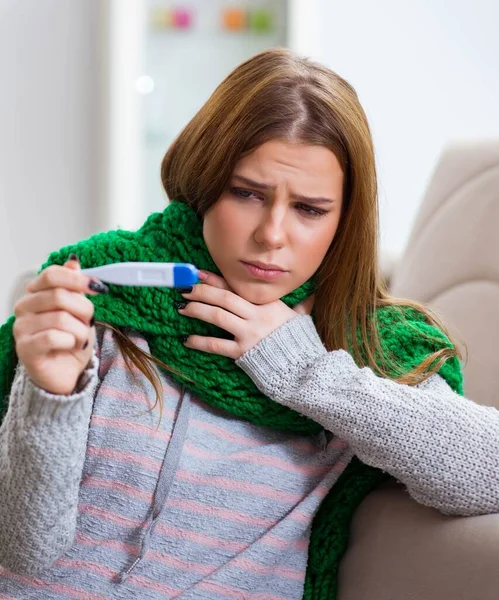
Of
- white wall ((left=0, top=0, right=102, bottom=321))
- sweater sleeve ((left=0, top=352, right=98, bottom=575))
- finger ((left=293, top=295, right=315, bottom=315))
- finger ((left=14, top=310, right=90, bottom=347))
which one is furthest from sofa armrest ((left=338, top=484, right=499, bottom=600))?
white wall ((left=0, top=0, right=102, bottom=321))

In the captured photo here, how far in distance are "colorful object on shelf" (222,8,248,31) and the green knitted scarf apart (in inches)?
85.4

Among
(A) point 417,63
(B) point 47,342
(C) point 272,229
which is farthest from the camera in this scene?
(A) point 417,63

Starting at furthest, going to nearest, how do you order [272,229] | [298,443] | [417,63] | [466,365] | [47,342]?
1. [417,63]
2. [466,365]
3. [298,443]
4. [272,229]
5. [47,342]

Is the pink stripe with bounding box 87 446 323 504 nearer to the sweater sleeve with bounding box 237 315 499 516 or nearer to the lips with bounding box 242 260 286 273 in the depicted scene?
the sweater sleeve with bounding box 237 315 499 516

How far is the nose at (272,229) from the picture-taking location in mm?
939

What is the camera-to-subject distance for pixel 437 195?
150 cm

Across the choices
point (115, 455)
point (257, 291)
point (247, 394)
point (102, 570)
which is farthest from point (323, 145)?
point (102, 570)

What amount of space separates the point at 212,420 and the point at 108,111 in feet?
6.83

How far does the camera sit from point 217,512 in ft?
3.25

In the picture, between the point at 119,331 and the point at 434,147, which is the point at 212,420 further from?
the point at 434,147

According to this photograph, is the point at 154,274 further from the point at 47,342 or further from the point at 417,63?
the point at 417,63

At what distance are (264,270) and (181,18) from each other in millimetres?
2233

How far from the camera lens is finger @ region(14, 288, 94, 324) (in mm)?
763

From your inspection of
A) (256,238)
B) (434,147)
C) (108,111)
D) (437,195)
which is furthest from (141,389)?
(434,147)
